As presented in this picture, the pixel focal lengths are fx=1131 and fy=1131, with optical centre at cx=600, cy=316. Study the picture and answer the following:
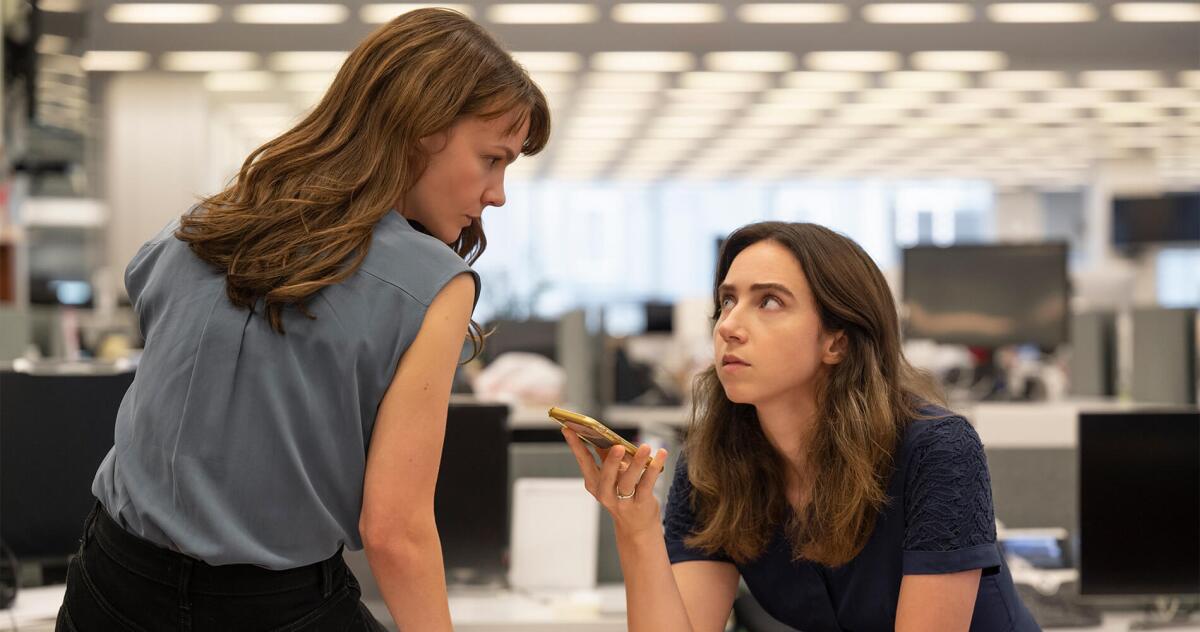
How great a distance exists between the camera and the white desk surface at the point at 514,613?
2090 millimetres

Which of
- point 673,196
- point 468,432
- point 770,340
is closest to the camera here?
point 770,340


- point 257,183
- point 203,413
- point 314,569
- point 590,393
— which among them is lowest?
point 590,393

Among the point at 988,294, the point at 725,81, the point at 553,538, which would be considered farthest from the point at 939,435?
the point at 725,81

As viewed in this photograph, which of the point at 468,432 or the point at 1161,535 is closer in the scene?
the point at 1161,535

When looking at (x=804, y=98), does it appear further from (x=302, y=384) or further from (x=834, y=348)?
(x=302, y=384)

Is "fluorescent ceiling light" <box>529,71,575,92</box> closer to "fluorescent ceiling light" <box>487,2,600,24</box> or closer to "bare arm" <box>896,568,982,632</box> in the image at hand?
"fluorescent ceiling light" <box>487,2,600,24</box>

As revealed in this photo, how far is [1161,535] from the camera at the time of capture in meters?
2.21

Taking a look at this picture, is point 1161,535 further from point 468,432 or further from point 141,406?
point 141,406

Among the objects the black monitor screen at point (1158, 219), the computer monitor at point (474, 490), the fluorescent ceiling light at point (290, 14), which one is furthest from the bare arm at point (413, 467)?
the black monitor screen at point (1158, 219)

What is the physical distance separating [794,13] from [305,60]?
Answer: 3943 millimetres

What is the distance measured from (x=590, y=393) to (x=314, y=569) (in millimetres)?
2965

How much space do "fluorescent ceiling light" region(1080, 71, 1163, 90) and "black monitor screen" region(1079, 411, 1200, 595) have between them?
8.56 metres

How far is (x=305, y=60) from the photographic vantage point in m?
9.23

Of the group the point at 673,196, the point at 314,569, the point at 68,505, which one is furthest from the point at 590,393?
the point at 673,196
